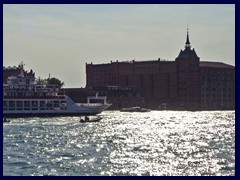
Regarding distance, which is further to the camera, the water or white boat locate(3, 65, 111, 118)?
white boat locate(3, 65, 111, 118)

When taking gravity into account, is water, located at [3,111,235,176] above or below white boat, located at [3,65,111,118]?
below

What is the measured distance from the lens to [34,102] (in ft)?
431

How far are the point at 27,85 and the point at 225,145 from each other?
3302 inches

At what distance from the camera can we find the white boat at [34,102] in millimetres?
129125

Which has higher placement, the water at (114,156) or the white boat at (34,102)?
the white boat at (34,102)

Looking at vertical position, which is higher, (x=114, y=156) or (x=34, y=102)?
(x=34, y=102)

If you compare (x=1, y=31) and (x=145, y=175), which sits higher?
(x=1, y=31)

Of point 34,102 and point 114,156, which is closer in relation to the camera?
point 114,156

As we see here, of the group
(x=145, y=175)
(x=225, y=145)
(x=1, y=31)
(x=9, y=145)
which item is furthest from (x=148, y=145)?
(x=1, y=31)

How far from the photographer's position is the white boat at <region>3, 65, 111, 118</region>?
12912 centimetres

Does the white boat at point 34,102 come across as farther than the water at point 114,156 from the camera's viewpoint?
Yes

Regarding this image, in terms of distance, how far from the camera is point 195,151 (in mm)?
53094
